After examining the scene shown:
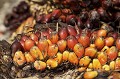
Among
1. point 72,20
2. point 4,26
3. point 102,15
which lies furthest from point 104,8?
point 4,26

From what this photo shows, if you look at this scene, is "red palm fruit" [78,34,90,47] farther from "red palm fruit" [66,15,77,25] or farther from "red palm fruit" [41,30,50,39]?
"red palm fruit" [66,15,77,25]

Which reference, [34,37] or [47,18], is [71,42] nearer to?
[34,37]

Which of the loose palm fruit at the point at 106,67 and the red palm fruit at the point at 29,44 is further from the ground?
the red palm fruit at the point at 29,44

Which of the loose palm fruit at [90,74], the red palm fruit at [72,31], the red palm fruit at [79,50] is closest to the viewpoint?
the loose palm fruit at [90,74]

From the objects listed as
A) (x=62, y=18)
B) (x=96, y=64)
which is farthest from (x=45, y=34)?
(x=62, y=18)

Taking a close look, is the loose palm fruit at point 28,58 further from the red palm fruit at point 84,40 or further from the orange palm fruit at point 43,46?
the red palm fruit at point 84,40

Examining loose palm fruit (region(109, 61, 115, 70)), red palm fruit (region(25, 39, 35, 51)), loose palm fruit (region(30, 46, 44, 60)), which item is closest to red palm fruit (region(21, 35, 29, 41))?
red palm fruit (region(25, 39, 35, 51))

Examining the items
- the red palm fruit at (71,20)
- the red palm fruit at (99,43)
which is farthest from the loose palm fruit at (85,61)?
the red palm fruit at (71,20)

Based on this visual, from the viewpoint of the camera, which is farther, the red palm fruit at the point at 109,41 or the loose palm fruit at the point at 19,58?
the red palm fruit at the point at 109,41

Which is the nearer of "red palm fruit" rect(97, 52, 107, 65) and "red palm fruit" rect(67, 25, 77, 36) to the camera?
"red palm fruit" rect(97, 52, 107, 65)
